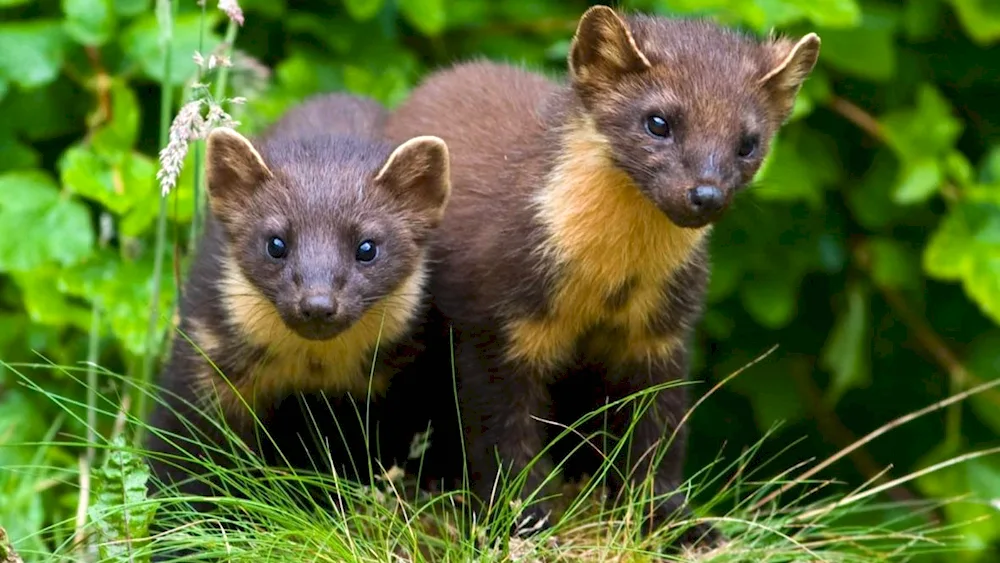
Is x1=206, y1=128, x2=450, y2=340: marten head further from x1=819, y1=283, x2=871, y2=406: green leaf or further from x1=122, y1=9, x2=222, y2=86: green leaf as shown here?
x1=819, y1=283, x2=871, y2=406: green leaf

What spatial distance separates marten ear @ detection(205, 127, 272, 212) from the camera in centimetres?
500

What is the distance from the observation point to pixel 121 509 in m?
4.41

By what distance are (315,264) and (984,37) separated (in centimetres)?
378

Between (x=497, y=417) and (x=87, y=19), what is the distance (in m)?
2.61

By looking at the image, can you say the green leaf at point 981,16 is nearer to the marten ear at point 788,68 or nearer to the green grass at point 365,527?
the marten ear at point 788,68

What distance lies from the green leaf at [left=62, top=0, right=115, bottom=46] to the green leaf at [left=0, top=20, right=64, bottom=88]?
184 mm

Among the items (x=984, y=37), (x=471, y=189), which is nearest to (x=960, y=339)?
(x=984, y=37)

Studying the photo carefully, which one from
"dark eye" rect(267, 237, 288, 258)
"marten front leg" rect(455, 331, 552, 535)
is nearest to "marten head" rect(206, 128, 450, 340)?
"dark eye" rect(267, 237, 288, 258)

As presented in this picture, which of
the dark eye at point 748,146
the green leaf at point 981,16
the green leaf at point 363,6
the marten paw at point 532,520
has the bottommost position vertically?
the marten paw at point 532,520

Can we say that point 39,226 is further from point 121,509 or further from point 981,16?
point 981,16

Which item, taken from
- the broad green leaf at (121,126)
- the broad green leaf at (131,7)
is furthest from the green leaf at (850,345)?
the broad green leaf at (131,7)

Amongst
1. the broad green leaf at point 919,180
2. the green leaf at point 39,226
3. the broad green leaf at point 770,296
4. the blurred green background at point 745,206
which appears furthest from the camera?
the broad green leaf at point 770,296

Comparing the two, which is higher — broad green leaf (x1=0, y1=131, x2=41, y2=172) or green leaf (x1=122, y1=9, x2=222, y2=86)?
green leaf (x1=122, y1=9, x2=222, y2=86)

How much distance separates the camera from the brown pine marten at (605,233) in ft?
14.9
